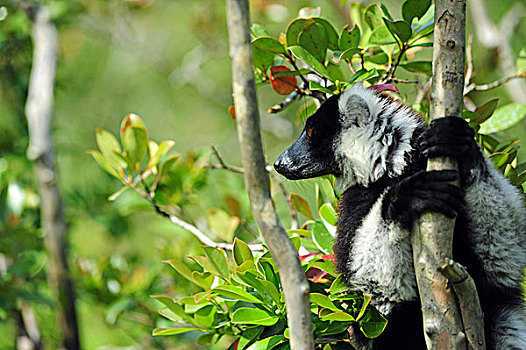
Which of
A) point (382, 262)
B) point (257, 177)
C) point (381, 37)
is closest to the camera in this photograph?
point (257, 177)

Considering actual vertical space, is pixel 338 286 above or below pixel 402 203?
below

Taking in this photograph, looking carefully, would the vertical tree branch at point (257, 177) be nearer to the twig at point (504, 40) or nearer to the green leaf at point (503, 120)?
the green leaf at point (503, 120)

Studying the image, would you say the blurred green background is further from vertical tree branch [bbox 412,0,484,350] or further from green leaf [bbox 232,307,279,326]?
vertical tree branch [bbox 412,0,484,350]

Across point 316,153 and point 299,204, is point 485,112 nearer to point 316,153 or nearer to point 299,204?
point 316,153

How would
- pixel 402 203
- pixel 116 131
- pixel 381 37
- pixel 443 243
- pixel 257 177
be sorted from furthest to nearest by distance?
pixel 116 131, pixel 381 37, pixel 402 203, pixel 443 243, pixel 257 177

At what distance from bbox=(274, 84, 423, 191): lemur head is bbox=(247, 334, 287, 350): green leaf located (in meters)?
0.52

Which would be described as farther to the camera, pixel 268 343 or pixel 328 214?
pixel 328 214

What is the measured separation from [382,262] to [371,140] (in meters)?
0.37

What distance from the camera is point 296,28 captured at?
67.1 inches

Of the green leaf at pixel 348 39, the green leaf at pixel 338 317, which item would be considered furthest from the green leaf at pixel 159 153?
the green leaf at pixel 338 317

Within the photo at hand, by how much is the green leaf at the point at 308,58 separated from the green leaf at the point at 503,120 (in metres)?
0.69

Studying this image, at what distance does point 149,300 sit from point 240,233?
59 cm

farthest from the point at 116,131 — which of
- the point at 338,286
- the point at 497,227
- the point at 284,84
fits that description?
the point at 497,227

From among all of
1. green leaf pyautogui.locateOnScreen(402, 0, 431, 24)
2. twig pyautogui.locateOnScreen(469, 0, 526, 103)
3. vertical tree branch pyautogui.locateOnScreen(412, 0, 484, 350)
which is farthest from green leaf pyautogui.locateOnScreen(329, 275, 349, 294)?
twig pyautogui.locateOnScreen(469, 0, 526, 103)
